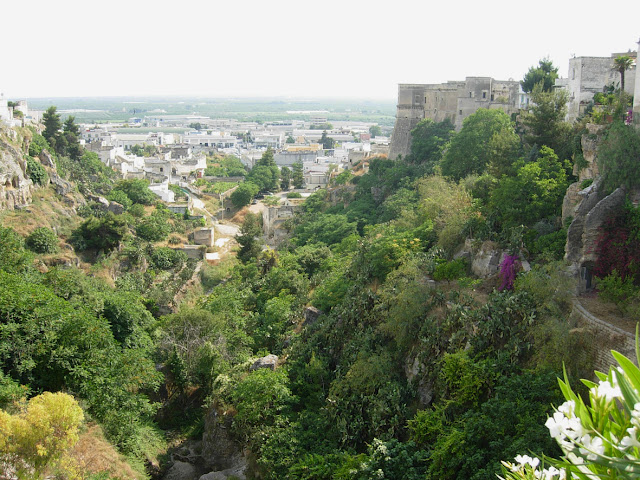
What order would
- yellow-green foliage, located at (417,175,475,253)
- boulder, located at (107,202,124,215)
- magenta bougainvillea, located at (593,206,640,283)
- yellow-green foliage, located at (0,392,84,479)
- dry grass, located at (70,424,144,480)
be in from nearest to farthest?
yellow-green foliage, located at (0,392,84,479), magenta bougainvillea, located at (593,206,640,283), dry grass, located at (70,424,144,480), yellow-green foliage, located at (417,175,475,253), boulder, located at (107,202,124,215)

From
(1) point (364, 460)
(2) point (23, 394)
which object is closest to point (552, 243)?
(1) point (364, 460)

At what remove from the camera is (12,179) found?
30.6 meters

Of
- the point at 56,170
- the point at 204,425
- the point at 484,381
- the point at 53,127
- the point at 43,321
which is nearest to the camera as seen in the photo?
the point at 484,381

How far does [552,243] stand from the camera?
15906 millimetres

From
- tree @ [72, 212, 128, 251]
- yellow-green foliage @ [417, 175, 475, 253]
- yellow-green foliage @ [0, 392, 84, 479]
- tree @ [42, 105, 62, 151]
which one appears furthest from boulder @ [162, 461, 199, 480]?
tree @ [42, 105, 62, 151]

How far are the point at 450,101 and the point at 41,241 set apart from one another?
2258 centimetres

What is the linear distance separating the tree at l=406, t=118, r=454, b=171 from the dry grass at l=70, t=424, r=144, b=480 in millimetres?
22143

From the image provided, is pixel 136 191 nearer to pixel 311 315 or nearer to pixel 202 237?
pixel 202 237

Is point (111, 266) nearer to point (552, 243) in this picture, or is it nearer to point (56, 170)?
point (56, 170)

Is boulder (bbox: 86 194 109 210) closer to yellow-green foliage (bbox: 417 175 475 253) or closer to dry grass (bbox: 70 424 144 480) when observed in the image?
yellow-green foliage (bbox: 417 175 475 253)

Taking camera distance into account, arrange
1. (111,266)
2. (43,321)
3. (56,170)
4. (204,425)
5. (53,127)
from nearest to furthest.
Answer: (43,321) < (204,425) < (111,266) < (56,170) < (53,127)

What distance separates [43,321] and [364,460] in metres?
9.62

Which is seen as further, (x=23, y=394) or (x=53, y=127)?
(x=53, y=127)

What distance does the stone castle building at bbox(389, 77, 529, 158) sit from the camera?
32.2 m
